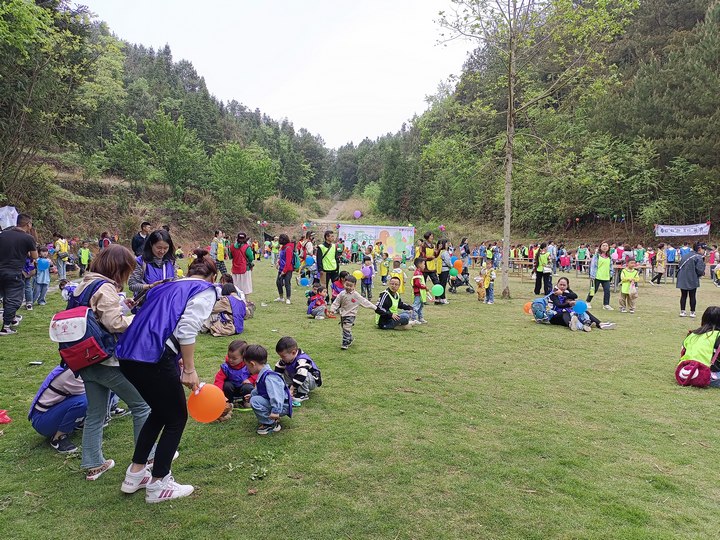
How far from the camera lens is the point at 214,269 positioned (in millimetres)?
3258

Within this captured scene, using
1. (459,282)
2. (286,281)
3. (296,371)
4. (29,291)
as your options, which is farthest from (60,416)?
(459,282)

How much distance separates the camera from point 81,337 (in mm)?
A: 2996

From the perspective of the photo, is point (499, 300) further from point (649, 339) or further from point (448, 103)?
point (448, 103)

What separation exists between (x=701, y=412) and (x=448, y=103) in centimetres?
1218

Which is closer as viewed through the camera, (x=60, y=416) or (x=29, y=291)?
(x=60, y=416)

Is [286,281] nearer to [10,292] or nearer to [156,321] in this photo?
[10,292]

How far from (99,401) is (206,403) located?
0.79m

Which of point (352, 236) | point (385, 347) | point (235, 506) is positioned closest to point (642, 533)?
point (235, 506)

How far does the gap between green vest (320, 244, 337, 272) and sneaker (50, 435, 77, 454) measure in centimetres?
736

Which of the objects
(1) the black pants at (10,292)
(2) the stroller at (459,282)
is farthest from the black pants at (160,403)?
(2) the stroller at (459,282)

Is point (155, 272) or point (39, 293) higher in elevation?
point (155, 272)

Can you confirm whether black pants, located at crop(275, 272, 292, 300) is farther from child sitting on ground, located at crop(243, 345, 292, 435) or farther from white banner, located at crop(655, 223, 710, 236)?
white banner, located at crop(655, 223, 710, 236)

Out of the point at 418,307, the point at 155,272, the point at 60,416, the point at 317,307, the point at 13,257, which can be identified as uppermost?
the point at 13,257

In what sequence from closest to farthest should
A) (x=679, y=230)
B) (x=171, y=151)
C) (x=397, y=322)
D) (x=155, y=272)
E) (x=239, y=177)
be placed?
(x=155, y=272) → (x=397, y=322) → (x=679, y=230) → (x=171, y=151) → (x=239, y=177)
